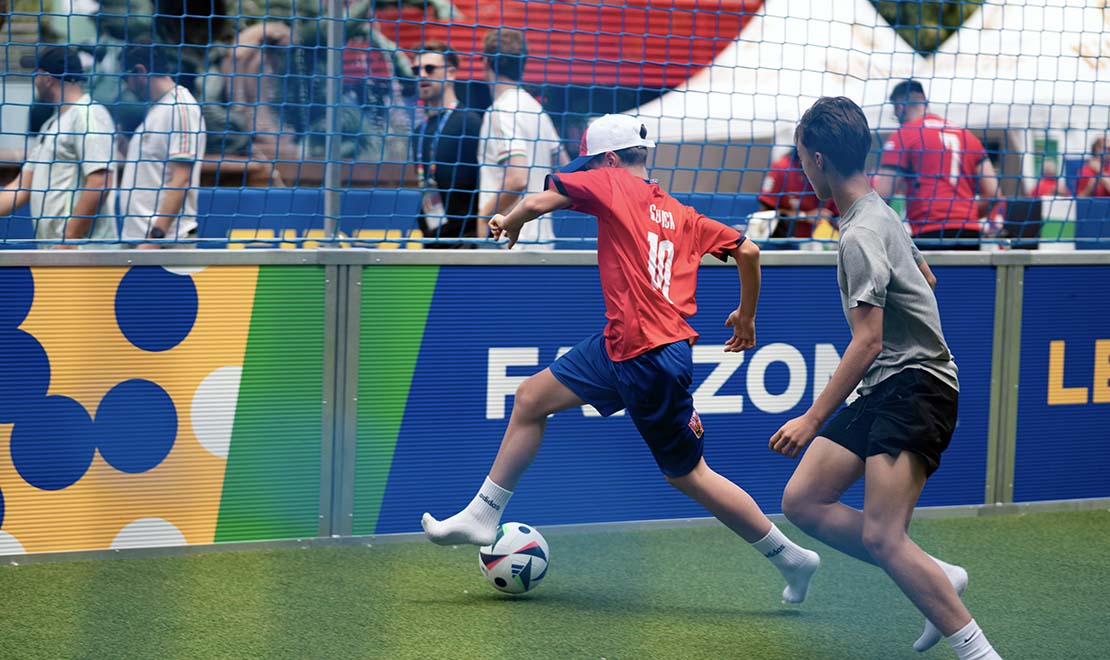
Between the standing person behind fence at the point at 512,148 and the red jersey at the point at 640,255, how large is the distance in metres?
1.49

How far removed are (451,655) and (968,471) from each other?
323 cm

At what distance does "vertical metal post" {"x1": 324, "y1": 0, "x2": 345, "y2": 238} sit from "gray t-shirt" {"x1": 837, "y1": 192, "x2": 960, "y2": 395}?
2.48 meters

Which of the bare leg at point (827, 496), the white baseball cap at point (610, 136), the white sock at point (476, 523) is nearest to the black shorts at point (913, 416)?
the bare leg at point (827, 496)

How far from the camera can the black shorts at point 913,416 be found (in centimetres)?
386

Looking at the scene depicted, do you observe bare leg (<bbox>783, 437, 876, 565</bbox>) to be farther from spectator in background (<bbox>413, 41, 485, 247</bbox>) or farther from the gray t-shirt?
spectator in background (<bbox>413, 41, 485, 247</bbox>)

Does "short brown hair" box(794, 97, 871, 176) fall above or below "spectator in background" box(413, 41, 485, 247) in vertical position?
above

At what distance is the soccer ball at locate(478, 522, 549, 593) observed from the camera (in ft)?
15.9

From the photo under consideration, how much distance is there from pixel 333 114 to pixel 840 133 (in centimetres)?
253

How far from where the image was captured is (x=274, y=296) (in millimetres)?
5445

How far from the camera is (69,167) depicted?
21.0 feet

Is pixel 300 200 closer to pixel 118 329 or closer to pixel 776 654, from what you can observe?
pixel 118 329

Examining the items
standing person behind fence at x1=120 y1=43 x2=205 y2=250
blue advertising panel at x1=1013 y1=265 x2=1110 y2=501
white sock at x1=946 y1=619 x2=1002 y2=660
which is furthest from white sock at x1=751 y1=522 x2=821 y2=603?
standing person behind fence at x1=120 y1=43 x2=205 y2=250

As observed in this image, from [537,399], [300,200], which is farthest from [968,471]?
[300,200]

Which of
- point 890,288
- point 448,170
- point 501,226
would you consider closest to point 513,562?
point 501,226
